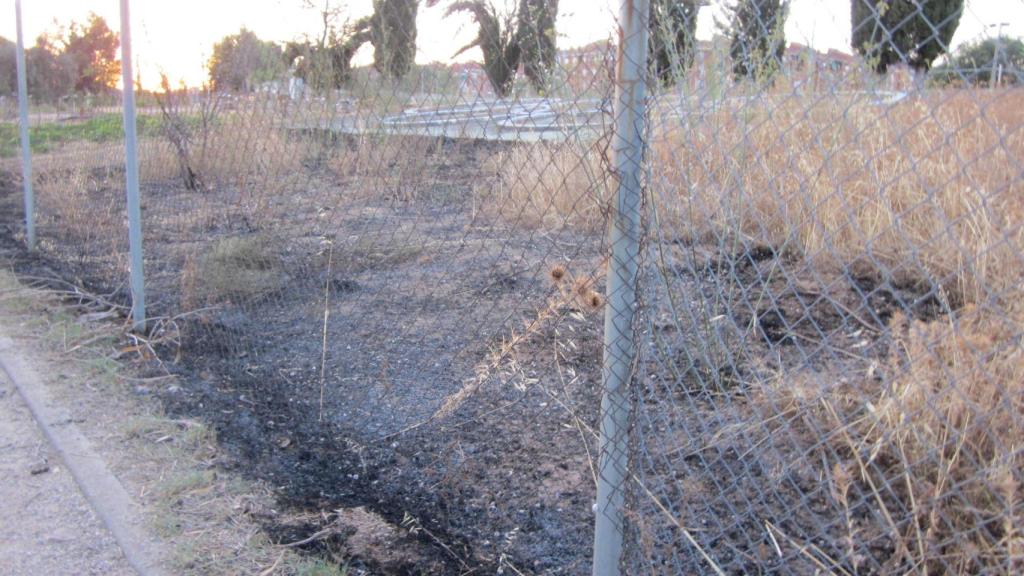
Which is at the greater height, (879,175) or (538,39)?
(538,39)

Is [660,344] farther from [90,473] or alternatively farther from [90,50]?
[90,50]

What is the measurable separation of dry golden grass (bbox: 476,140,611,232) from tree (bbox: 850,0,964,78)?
3.27 ft

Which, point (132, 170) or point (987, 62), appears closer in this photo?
point (987, 62)

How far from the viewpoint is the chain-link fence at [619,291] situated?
196 cm

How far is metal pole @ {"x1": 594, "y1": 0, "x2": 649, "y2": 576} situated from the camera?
195 cm

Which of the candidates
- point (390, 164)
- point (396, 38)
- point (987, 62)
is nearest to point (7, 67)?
point (390, 164)

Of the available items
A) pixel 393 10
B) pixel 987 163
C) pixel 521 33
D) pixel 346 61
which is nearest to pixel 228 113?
pixel 346 61

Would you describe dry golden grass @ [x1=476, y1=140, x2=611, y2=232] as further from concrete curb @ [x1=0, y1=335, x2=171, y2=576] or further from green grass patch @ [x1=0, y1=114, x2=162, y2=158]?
green grass patch @ [x1=0, y1=114, x2=162, y2=158]

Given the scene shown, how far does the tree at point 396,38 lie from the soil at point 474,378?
400mm

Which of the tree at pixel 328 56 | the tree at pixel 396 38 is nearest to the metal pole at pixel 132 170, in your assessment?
the tree at pixel 328 56

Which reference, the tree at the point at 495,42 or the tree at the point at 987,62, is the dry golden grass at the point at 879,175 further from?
the tree at the point at 495,42

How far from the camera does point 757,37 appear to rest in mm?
1897

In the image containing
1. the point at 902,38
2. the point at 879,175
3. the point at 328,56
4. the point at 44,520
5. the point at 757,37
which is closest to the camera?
the point at 902,38

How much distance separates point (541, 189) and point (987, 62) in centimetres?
218
